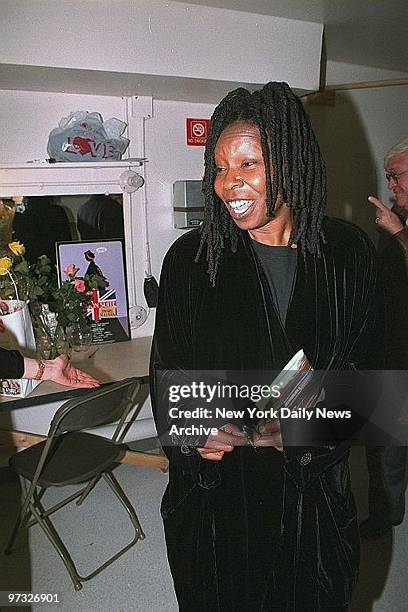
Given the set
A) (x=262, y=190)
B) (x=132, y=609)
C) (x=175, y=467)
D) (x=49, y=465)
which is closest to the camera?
(x=262, y=190)

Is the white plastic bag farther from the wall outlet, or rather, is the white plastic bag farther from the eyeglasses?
the eyeglasses

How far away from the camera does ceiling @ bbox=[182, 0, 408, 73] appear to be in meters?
1.07

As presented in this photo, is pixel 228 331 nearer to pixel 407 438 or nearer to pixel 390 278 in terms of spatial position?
pixel 390 278

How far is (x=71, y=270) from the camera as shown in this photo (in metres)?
1.16

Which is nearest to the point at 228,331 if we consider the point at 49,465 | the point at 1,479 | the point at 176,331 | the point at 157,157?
the point at 176,331

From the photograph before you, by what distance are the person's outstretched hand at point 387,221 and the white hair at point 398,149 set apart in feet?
0.40

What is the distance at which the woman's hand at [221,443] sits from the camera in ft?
2.86

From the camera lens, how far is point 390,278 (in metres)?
1.15

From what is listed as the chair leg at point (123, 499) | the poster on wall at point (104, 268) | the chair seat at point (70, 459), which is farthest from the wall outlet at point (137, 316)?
the chair leg at point (123, 499)

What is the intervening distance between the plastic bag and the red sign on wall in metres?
0.11

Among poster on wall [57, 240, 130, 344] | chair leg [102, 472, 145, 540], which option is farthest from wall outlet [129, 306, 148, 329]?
chair leg [102, 472, 145, 540]

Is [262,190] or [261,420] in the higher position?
[262,190]

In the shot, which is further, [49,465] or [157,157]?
[49,465]

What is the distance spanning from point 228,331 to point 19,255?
21.4 inches
